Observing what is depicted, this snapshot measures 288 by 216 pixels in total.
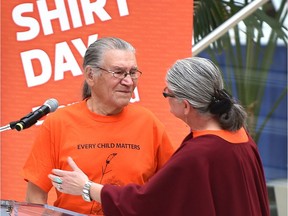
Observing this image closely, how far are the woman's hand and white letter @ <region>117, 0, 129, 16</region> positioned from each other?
58.5 inches

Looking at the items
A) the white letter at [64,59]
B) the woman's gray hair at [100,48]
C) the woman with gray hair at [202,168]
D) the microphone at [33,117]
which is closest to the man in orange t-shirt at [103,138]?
the woman's gray hair at [100,48]

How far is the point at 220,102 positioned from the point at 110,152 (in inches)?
24.1

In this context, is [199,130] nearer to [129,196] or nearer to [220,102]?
[220,102]

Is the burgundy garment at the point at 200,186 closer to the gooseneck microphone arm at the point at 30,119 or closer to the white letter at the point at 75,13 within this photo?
the gooseneck microphone arm at the point at 30,119

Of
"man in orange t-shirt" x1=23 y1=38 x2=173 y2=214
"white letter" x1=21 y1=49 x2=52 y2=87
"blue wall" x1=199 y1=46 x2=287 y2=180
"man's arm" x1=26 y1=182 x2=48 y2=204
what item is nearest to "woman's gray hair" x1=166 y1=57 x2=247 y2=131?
"man in orange t-shirt" x1=23 y1=38 x2=173 y2=214

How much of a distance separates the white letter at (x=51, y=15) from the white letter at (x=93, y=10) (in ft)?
0.34

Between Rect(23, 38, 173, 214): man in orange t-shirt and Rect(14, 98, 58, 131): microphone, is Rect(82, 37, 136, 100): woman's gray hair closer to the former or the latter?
Rect(23, 38, 173, 214): man in orange t-shirt

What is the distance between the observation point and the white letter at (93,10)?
461cm

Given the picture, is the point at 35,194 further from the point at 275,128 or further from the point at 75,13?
the point at 275,128

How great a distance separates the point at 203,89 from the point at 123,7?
1.64m

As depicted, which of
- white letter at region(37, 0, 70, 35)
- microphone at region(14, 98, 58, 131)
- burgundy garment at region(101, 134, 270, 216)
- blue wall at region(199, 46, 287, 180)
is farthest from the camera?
blue wall at region(199, 46, 287, 180)

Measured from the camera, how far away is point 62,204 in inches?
141

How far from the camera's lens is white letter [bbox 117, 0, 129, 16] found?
463 centimetres

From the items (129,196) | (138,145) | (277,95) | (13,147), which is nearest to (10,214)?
(129,196)
